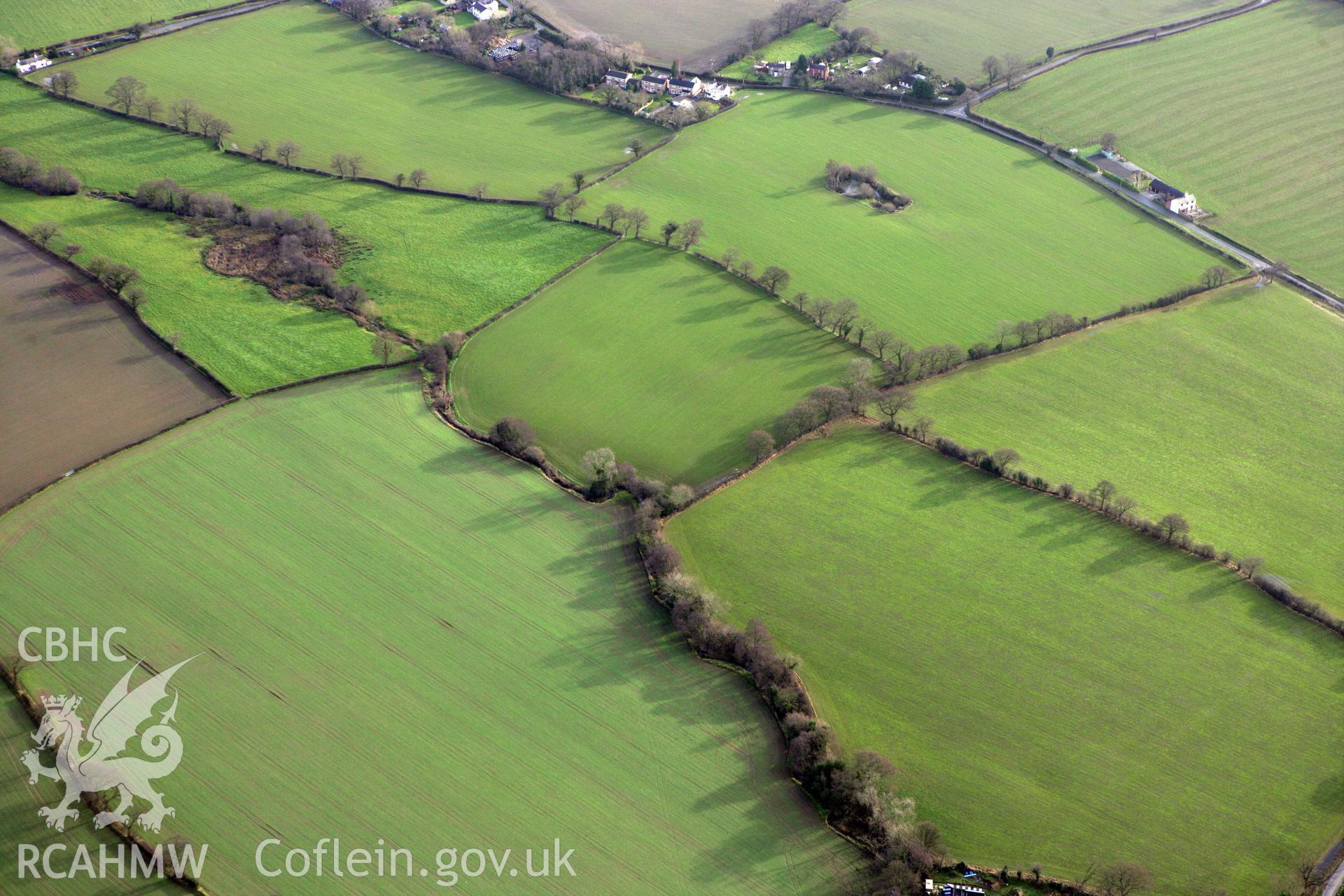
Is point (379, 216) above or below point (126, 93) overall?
below

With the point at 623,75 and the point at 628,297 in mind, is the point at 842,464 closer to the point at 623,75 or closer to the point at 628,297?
the point at 628,297

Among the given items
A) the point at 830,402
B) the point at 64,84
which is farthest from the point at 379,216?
the point at 830,402

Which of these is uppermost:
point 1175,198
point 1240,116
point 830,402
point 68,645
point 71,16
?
point 1240,116

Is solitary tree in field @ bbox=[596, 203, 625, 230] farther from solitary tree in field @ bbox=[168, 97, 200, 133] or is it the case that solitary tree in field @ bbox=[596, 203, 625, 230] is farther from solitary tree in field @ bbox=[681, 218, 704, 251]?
solitary tree in field @ bbox=[168, 97, 200, 133]

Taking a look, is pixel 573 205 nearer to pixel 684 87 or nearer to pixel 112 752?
pixel 684 87

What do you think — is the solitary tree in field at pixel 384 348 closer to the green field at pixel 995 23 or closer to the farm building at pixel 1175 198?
the farm building at pixel 1175 198

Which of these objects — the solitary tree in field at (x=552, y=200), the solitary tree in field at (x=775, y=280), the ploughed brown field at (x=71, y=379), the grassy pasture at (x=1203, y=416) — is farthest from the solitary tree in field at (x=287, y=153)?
the grassy pasture at (x=1203, y=416)
